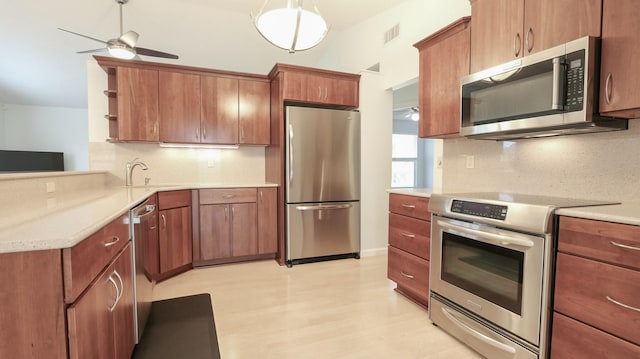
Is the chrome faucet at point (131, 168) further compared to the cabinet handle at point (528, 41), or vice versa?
the chrome faucet at point (131, 168)

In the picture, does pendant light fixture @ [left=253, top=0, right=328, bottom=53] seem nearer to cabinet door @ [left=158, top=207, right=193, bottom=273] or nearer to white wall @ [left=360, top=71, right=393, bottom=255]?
white wall @ [left=360, top=71, right=393, bottom=255]

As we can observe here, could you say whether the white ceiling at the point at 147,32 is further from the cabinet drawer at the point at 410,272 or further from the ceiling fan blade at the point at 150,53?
the cabinet drawer at the point at 410,272

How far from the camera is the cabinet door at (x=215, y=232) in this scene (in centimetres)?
341

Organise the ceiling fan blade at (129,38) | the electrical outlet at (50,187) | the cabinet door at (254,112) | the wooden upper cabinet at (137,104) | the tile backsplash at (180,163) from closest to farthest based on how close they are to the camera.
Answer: the electrical outlet at (50,187) < the ceiling fan blade at (129,38) < the wooden upper cabinet at (137,104) < the tile backsplash at (180,163) < the cabinet door at (254,112)

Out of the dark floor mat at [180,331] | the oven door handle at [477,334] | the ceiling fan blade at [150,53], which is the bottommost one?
the dark floor mat at [180,331]

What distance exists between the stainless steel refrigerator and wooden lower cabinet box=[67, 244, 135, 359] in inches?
77.4

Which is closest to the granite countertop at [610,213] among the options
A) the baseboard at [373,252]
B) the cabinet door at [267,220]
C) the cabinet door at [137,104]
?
the baseboard at [373,252]

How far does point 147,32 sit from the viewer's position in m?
4.46

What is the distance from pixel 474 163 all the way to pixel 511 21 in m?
1.10

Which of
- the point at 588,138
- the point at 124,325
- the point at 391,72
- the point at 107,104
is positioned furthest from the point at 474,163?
the point at 107,104

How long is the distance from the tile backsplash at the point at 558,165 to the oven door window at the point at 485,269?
68 centimetres

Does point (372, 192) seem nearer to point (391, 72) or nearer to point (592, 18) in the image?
point (391, 72)

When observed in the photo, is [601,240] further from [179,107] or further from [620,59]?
[179,107]

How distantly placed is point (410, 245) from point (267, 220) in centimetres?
177
